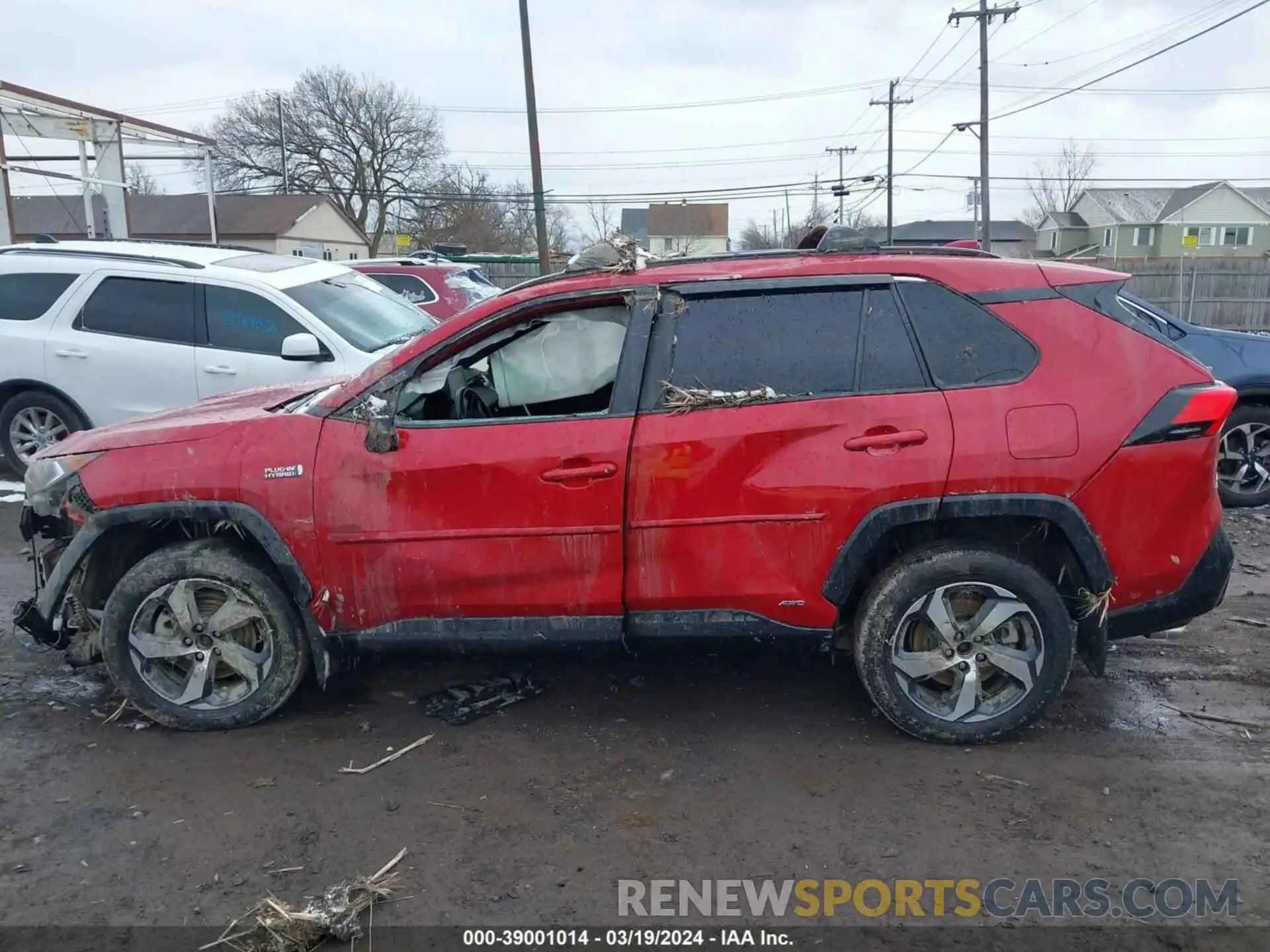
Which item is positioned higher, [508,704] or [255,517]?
[255,517]

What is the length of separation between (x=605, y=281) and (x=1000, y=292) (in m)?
1.54

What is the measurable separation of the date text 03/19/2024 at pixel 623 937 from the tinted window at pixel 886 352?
76.2 inches

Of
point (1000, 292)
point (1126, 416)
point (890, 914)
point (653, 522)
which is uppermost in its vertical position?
point (1000, 292)

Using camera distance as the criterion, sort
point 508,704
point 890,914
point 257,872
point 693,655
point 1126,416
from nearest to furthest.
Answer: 1. point 890,914
2. point 257,872
3. point 1126,416
4. point 508,704
5. point 693,655

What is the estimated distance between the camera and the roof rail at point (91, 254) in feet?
24.6

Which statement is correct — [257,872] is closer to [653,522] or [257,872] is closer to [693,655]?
[653,522]

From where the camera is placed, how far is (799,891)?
2.93m

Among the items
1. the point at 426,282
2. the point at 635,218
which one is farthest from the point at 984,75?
the point at 635,218

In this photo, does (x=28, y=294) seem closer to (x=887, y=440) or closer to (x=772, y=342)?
(x=772, y=342)

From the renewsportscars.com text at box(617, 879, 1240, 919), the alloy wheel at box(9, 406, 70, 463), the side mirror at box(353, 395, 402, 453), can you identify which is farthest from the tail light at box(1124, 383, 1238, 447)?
the alloy wheel at box(9, 406, 70, 463)

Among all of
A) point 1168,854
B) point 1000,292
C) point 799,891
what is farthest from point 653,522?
point 1168,854

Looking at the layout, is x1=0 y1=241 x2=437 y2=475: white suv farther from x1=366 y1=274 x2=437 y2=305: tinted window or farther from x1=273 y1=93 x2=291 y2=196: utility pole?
x1=273 y1=93 x2=291 y2=196: utility pole

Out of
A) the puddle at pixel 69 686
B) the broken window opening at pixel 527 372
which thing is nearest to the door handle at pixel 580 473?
the broken window opening at pixel 527 372

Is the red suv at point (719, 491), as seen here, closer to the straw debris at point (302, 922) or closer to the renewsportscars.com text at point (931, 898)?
the renewsportscars.com text at point (931, 898)
